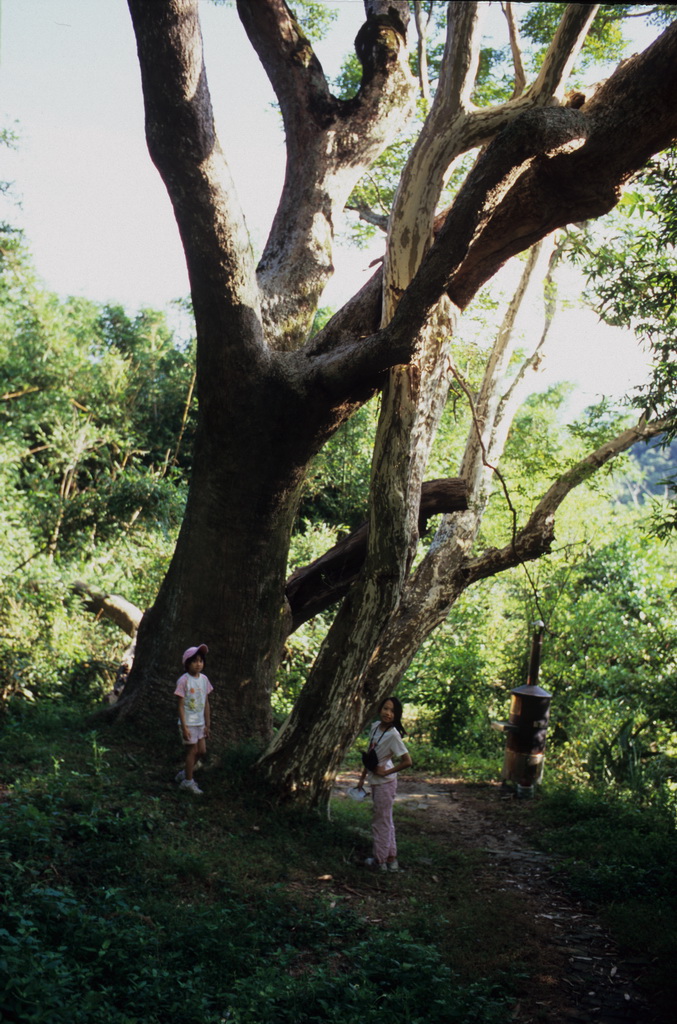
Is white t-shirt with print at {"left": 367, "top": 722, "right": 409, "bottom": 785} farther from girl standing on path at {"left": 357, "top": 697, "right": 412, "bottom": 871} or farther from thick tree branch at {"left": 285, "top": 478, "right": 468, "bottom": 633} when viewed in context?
thick tree branch at {"left": 285, "top": 478, "right": 468, "bottom": 633}

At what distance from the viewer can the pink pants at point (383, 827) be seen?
6961 mm

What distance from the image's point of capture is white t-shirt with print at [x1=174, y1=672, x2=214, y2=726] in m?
7.18

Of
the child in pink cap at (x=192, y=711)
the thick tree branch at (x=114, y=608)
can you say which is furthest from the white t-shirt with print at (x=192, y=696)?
the thick tree branch at (x=114, y=608)

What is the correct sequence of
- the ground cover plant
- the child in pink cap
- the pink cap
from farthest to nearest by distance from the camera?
the pink cap
the child in pink cap
the ground cover plant

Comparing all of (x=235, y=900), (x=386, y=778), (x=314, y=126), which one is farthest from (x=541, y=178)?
(x=235, y=900)

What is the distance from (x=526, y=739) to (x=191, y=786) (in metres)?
5.34

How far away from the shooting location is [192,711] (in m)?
7.20

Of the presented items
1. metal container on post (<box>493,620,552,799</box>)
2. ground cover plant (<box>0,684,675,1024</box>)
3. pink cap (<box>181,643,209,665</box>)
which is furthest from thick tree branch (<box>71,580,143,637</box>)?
metal container on post (<box>493,620,552,799</box>)

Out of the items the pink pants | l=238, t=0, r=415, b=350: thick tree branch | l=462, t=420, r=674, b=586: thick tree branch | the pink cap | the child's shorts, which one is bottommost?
the pink pants

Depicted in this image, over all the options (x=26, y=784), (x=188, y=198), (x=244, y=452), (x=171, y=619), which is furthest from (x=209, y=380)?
(x=26, y=784)

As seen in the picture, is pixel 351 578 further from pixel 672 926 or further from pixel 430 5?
pixel 430 5

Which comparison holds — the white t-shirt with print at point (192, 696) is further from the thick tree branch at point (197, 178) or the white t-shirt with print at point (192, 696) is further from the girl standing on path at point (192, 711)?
the thick tree branch at point (197, 178)

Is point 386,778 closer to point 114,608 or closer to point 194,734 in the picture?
point 194,734

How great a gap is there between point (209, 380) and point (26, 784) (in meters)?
3.64
